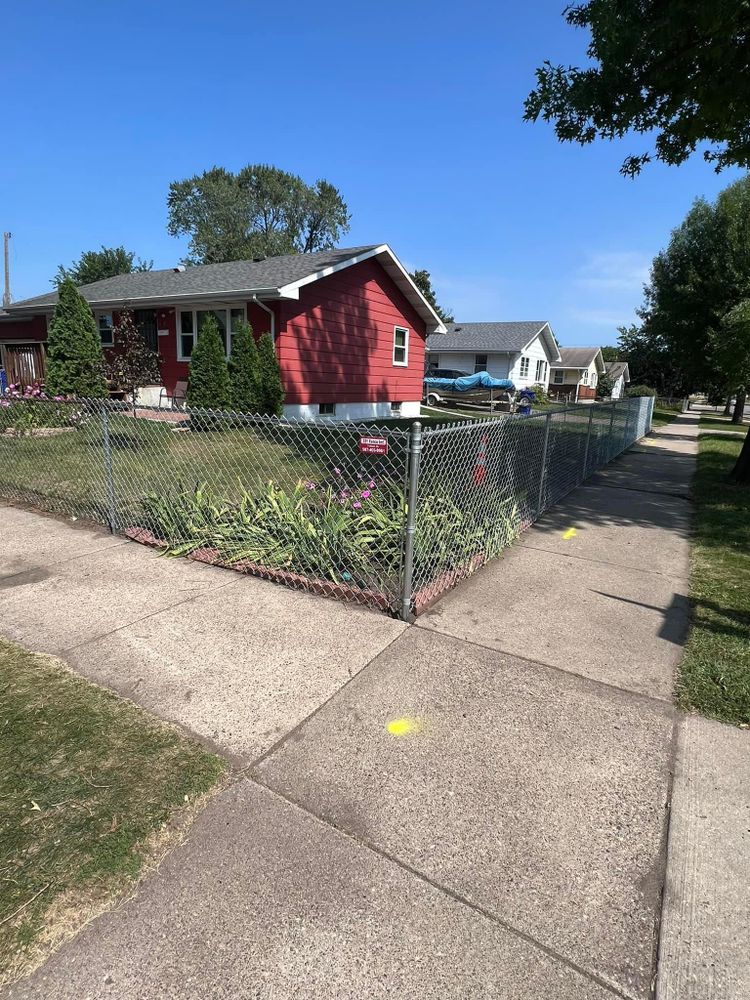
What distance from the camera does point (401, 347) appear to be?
62.4 feet

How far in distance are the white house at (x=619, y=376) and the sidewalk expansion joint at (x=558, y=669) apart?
5988 cm

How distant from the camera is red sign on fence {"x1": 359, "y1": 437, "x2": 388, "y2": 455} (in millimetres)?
3627

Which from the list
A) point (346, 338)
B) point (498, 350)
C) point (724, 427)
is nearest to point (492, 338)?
point (498, 350)

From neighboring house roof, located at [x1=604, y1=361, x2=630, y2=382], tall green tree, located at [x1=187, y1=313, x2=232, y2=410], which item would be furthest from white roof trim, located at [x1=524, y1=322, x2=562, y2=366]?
tall green tree, located at [x1=187, y1=313, x2=232, y2=410]

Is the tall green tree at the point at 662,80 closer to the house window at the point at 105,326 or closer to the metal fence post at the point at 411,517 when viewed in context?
the metal fence post at the point at 411,517

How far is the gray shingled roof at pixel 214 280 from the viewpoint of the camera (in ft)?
44.4

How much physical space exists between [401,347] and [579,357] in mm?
37065

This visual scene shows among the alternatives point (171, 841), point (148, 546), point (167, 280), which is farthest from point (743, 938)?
point (167, 280)

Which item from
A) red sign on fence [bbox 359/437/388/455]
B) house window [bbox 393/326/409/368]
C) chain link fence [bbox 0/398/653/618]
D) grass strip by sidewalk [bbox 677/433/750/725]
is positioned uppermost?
house window [bbox 393/326/409/368]

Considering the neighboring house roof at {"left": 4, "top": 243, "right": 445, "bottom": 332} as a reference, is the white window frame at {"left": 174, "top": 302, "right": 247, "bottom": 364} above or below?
below

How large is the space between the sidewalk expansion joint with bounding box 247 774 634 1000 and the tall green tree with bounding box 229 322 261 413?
1107 centimetres

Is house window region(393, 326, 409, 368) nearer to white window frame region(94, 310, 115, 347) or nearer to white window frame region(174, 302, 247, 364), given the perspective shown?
white window frame region(174, 302, 247, 364)

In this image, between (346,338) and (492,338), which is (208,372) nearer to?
(346,338)

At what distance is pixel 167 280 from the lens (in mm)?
17312
